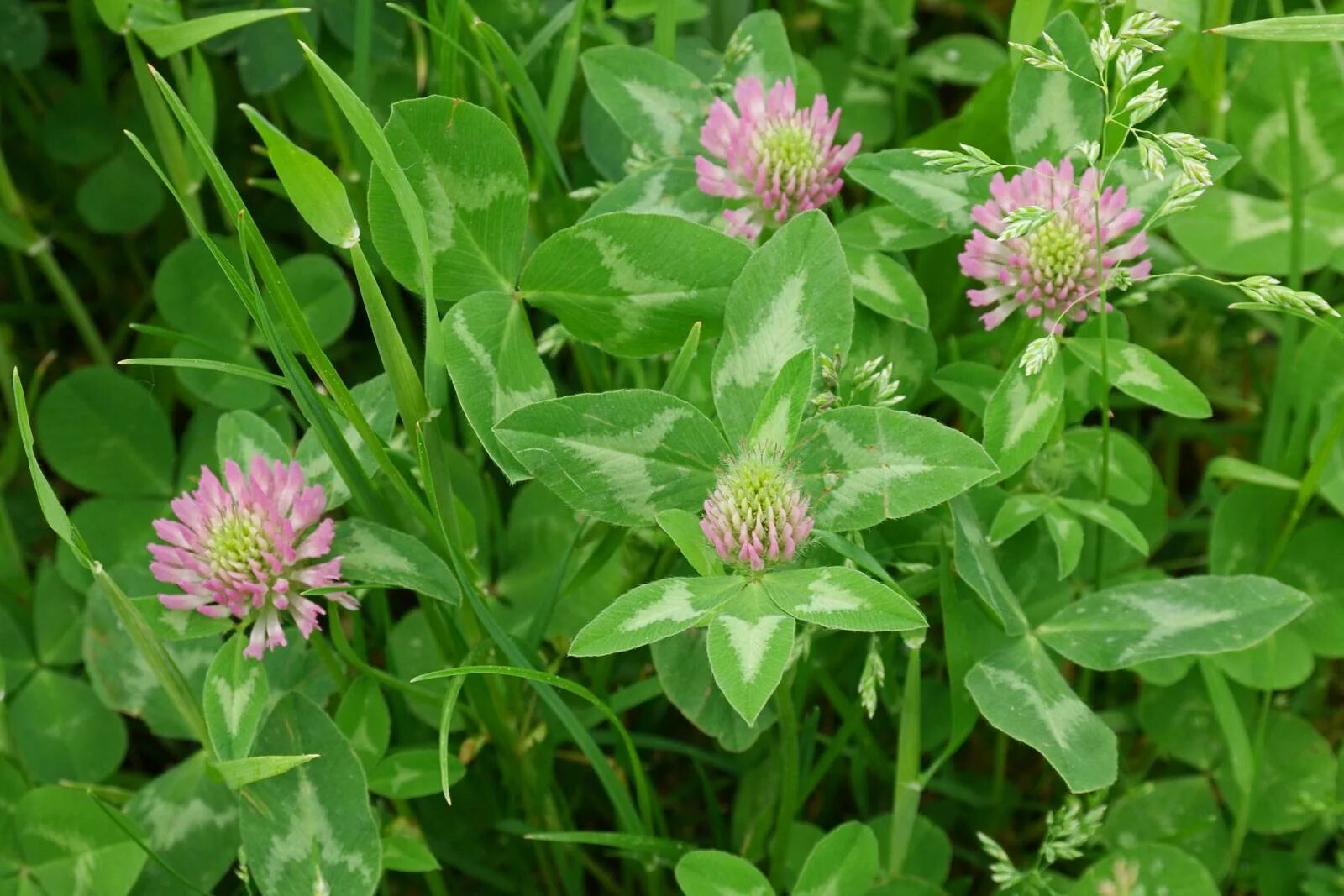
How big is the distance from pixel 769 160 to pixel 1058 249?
306mm

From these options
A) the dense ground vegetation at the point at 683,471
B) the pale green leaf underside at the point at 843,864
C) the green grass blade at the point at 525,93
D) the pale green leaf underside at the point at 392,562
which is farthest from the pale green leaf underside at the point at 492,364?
the pale green leaf underside at the point at 843,864

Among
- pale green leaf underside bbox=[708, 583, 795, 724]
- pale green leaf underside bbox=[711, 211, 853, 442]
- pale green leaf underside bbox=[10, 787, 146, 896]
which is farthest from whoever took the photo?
pale green leaf underside bbox=[10, 787, 146, 896]

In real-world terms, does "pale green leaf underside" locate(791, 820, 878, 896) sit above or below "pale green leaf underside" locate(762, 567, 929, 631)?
below

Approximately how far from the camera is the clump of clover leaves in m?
1.05

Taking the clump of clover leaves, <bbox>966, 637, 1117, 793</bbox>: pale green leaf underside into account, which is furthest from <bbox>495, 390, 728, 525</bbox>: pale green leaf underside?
<bbox>966, 637, 1117, 793</bbox>: pale green leaf underside

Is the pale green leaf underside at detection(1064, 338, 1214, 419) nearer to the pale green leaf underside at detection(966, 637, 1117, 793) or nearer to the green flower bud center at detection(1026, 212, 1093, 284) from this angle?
the green flower bud center at detection(1026, 212, 1093, 284)

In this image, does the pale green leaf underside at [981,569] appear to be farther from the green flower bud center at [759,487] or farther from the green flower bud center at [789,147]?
the green flower bud center at [789,147]

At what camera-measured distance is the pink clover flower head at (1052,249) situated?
129 cm

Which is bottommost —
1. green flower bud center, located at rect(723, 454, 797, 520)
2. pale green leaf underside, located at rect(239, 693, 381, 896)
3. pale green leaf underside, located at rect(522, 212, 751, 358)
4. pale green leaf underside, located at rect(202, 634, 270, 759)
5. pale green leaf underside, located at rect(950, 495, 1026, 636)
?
pale green leaf underside, located at rect(239, 693, 381, 896)

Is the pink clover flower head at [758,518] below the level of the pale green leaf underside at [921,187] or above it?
below

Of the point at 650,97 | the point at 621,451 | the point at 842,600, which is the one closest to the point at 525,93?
the point at 650,97

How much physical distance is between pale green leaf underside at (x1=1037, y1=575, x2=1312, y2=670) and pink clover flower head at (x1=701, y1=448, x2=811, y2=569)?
1.27ft

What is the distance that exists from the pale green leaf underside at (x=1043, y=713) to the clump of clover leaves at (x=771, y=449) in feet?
0.70

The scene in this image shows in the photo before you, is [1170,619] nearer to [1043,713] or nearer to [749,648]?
[1043,713]
